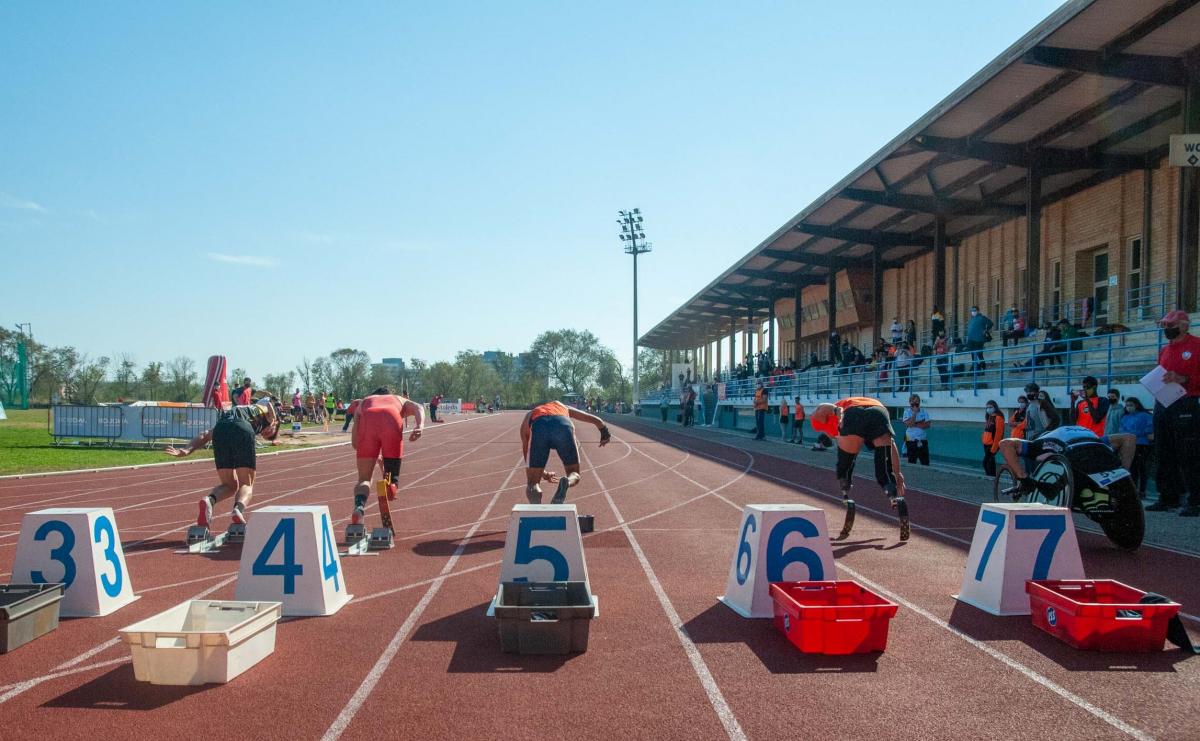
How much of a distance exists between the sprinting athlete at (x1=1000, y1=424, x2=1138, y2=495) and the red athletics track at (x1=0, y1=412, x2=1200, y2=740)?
3.43 ft

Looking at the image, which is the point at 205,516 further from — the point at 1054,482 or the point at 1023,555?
the point at 1054,482

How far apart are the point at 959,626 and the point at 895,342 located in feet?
80.0

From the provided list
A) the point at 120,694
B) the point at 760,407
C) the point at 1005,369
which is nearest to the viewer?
the point at 120,694

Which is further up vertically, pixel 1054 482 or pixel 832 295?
pixel 832 295

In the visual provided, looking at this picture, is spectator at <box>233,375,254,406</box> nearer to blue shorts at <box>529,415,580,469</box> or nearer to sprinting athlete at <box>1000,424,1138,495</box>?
blue shorts at <box>529,415,580,469</box>

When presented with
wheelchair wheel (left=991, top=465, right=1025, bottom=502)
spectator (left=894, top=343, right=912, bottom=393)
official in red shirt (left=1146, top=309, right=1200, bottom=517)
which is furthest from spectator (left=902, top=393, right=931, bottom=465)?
wheelchair wheel (left=991, top=465, right=1025, bottom=502)

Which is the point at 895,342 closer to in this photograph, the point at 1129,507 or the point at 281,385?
the point at 1129,507

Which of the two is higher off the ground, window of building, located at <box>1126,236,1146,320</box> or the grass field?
window of building, located at <box>1126,236,1146,320</box>

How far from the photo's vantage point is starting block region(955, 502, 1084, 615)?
20.5ft

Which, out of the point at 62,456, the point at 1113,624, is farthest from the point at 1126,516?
the point at 62,456

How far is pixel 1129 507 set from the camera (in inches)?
323

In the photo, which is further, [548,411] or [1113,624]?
[548,411]

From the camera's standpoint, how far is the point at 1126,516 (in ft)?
27.1

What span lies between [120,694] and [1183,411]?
37.9 feet
